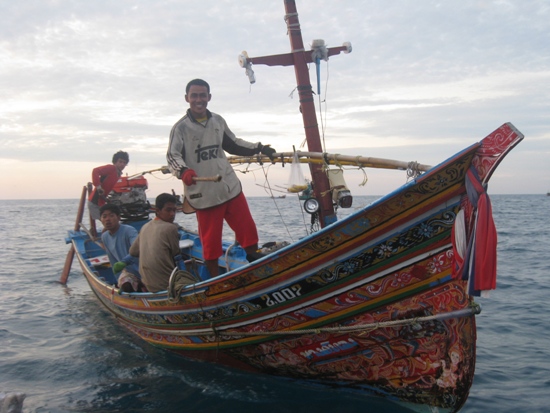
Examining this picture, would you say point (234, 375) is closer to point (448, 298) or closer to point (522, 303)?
point (448, 298)

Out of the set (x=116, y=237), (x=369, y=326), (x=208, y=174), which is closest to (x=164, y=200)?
(x=208, y=174)

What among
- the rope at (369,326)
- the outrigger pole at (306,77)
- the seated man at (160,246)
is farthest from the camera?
the outrigger pole at (306,77)

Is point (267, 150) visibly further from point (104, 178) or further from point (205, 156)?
point (104, 178)

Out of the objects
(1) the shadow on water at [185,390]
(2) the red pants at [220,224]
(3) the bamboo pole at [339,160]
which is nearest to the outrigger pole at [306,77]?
(3) the bamboo pole at [339,160]

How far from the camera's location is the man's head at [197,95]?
4.87m

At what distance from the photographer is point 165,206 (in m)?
5.26

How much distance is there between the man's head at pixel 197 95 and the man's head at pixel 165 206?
96 cm

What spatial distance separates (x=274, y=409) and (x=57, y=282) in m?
9.10

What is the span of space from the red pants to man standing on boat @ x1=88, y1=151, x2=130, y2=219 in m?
4.08

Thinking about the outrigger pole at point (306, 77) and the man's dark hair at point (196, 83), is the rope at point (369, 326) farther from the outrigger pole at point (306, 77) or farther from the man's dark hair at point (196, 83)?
the man's dark hair at point (196, 83)

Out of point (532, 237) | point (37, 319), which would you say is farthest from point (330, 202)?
point (532, 237)

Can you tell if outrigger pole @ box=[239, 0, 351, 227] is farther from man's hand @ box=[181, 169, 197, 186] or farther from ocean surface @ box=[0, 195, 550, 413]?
man's hand @ box=[181, 169, 197, 186]

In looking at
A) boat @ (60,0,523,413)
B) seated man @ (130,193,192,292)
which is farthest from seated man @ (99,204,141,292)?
boat @ (60,0,523,413)

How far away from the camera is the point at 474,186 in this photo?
2969 millimetres
